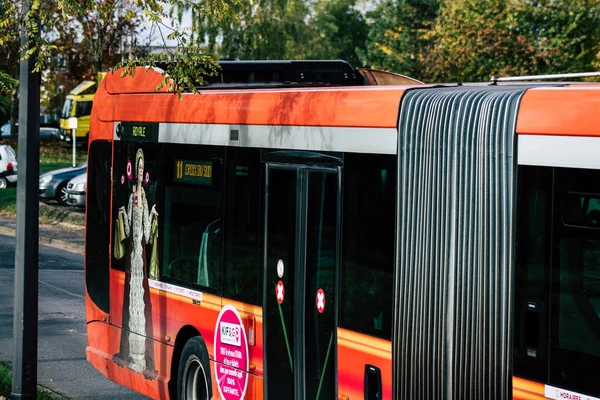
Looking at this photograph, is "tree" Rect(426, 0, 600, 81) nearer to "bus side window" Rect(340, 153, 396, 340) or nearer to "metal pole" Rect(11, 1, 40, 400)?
"metal pole" Rect(11, 1, 40, 400)

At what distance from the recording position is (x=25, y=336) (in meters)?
8.04

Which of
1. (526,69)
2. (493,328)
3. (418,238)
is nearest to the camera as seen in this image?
(493,328)

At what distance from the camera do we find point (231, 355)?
26.6 ft

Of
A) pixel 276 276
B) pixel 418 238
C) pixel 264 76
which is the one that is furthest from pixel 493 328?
pixel 264 76

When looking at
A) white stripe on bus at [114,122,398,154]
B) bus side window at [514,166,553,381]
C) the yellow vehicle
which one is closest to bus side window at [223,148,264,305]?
white stripe on bus at [114,122,398,154]

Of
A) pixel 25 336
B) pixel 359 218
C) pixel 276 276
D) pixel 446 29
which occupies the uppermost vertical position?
pixel 446 29

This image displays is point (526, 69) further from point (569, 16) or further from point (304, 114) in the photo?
point (304, 114)

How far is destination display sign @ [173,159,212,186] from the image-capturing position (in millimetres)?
8383

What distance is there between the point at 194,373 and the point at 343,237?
2.61m

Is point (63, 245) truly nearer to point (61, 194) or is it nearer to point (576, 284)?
point (61, 194)

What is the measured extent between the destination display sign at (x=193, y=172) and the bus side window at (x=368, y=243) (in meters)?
1.86

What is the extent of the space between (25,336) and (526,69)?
110 ft

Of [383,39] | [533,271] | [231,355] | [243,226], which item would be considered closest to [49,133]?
[383,39]

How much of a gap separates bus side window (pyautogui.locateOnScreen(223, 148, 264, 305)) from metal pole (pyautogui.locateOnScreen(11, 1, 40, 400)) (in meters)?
1.40
